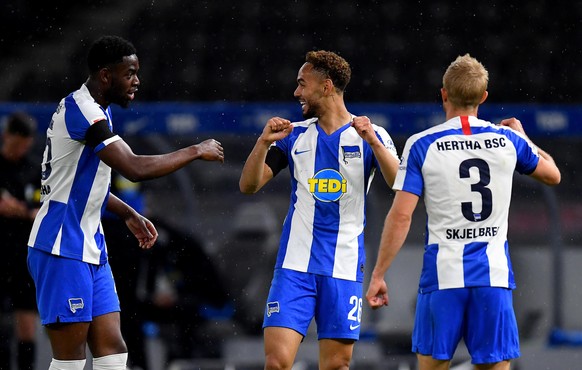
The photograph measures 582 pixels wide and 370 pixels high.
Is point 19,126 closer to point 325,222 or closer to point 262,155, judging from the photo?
point 262,155

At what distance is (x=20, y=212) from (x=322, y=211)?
303 cm

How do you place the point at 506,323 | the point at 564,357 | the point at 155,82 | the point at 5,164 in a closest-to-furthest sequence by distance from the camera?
the point at 506,323
the point at 5,164
the point at 564,357
the point at 155,82

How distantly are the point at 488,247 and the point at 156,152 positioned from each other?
4.31 metres

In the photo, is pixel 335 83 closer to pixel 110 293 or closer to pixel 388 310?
pixel 110 293

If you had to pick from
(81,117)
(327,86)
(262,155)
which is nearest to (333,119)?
(327,86)

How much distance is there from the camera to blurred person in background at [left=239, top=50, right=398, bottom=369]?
4.90m

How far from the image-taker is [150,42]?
12445 millimetres

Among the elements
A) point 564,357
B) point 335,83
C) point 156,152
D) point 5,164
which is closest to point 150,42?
point 156,152

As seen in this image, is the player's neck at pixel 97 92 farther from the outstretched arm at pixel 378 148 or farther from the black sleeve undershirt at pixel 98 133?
the outstretched arm at pixel 378 148

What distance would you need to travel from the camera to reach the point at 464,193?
4.39 meters

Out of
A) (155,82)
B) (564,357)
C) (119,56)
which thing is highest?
(155,82)

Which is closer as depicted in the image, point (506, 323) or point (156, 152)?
point (506, 323)

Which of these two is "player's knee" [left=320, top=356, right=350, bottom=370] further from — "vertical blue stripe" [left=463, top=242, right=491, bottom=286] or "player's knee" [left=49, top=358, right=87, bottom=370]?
"player's knee" [left=49, top=358, right=87, bottom=370]

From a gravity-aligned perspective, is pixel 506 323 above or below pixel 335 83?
below
